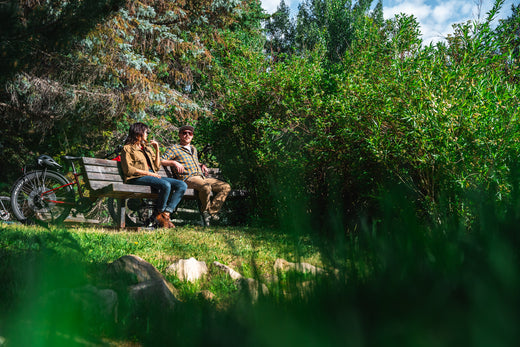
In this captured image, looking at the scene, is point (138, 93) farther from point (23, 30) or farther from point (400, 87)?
point (400, 87)

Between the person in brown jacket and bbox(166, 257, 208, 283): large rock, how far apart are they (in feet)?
8.83

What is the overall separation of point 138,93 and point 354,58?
5.32 m

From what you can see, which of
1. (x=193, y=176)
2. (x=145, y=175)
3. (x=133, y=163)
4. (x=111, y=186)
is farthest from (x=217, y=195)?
(x=111, y=186)

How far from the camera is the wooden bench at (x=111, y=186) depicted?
20.1 feet

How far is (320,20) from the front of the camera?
2684cm

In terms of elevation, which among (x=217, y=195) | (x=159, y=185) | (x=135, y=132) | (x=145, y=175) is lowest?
(x=217, y=195)

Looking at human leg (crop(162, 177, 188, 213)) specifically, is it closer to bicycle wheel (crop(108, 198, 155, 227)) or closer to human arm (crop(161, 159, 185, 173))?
human arm (crop(161, 159, 185, 173))

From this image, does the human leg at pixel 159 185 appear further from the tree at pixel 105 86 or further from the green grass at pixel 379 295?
the green grass at pixel 379 295

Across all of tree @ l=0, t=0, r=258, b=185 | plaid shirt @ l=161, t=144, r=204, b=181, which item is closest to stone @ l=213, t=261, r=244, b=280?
plaid shirt @ l=161, t=144, r=204, b=181

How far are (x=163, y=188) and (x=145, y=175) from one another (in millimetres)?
366

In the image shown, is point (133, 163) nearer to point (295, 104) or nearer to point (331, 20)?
point (295, 104)

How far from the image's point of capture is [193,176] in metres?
7.42

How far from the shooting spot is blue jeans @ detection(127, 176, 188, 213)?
6.43 metres

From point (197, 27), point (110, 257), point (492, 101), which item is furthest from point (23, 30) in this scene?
point (197, 27)
